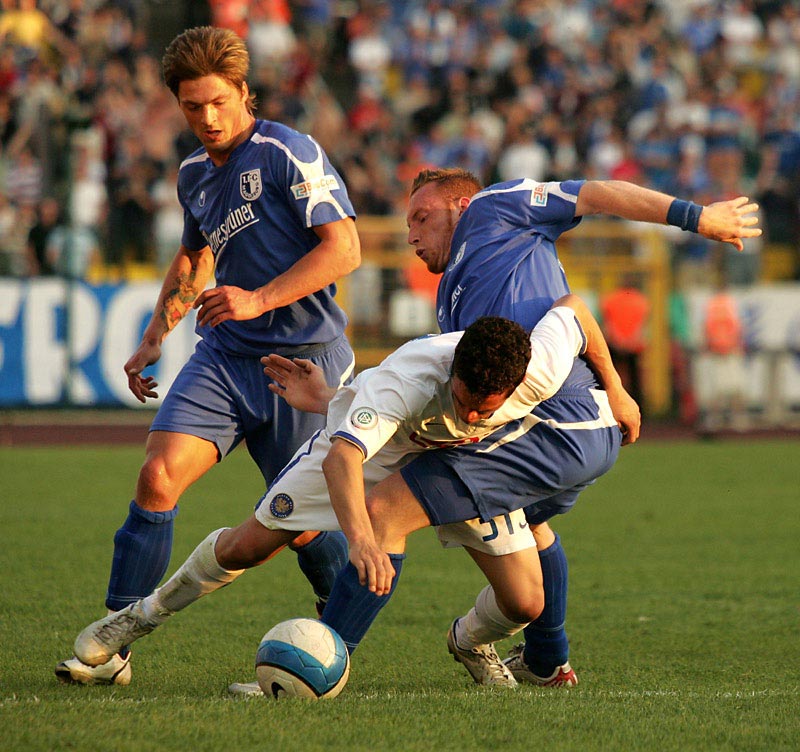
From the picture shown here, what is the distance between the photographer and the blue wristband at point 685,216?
459cm

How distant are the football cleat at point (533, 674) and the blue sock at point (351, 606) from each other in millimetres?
866

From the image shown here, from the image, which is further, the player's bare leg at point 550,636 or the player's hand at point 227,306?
the player's bare leg at point 550,636

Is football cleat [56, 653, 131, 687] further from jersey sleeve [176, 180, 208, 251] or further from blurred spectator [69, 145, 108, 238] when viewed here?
blurred spectator [69, 145, 108, 238]

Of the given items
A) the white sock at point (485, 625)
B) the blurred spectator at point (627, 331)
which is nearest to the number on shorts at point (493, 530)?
the white sock at point (485, 625)

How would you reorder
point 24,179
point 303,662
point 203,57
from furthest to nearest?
point 24,179 < point 203,57 < point 303,662

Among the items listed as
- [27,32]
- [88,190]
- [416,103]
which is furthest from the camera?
[416,103]

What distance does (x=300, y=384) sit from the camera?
4809 mm

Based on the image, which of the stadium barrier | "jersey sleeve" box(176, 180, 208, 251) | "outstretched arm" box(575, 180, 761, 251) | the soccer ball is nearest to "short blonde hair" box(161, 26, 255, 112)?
"jersey sleeve" box(176, 180, 208, 251)

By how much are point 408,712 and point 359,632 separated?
0.45m

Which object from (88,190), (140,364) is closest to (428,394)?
(140,364)

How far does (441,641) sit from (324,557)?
73 cm

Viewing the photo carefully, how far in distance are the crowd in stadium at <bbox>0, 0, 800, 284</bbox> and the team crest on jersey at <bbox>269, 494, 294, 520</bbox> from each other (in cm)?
1037

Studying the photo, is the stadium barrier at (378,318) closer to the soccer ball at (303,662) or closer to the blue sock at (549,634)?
the blue sock at (549,634)

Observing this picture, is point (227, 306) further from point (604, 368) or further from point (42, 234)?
point (42, 234)
